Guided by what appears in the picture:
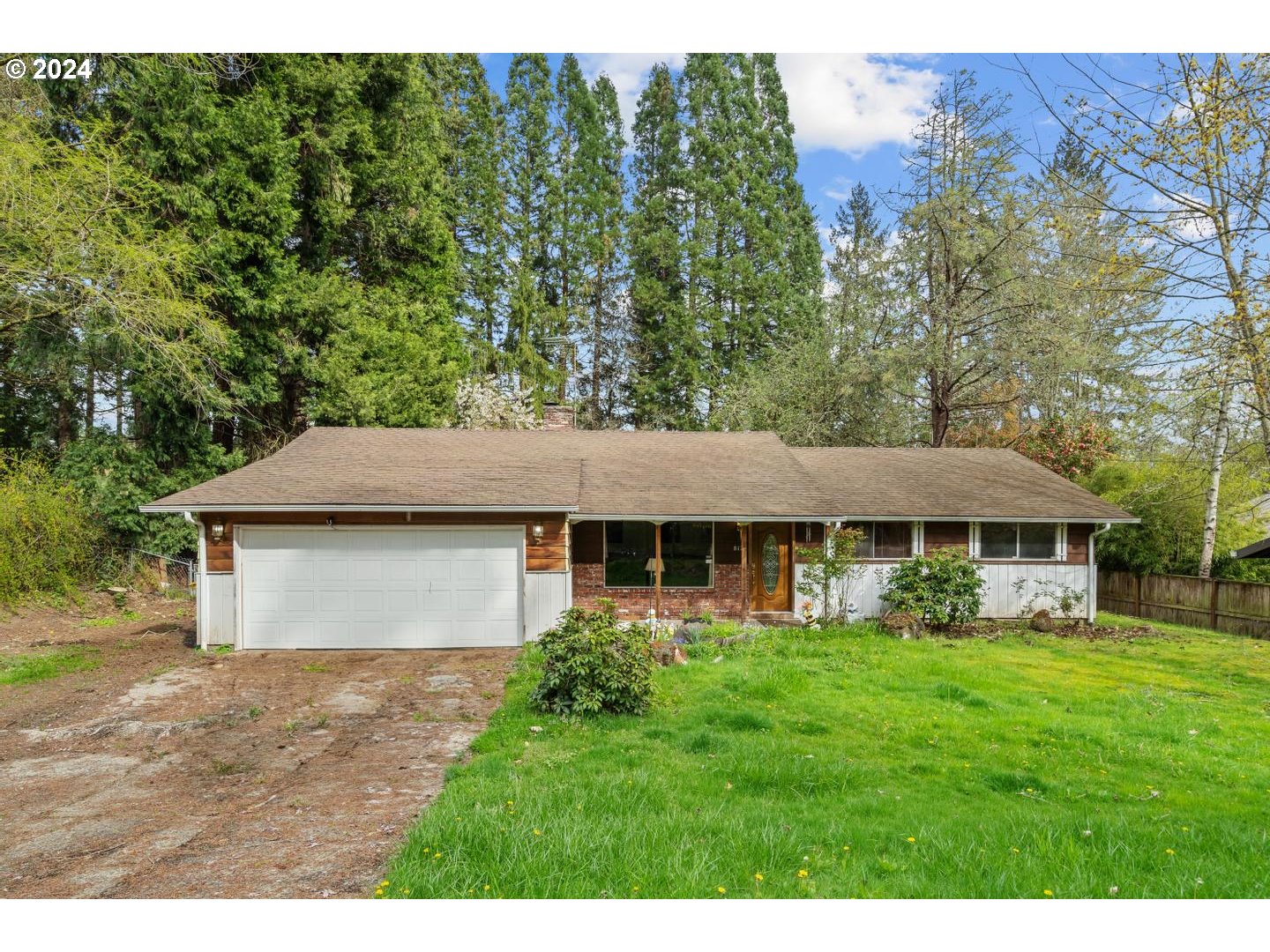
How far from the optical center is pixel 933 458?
17.0m

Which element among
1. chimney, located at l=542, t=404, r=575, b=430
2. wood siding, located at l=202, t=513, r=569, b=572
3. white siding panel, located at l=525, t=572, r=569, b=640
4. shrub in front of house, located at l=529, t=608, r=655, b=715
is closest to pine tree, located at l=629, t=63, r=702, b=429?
chimney, located at l=542, t=404, r=575, b=430

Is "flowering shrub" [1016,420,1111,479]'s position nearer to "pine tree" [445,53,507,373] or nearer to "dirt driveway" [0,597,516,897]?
"dirt driveway" [0,597,516,897]

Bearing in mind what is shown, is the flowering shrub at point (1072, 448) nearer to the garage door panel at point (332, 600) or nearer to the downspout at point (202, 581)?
the garage door panel at point (332, 600)

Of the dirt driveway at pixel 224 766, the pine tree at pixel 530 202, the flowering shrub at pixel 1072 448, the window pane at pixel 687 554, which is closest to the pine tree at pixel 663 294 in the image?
the pine tree at pixel 530 202

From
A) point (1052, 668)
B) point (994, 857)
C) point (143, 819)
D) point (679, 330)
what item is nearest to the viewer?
point (994, 857)

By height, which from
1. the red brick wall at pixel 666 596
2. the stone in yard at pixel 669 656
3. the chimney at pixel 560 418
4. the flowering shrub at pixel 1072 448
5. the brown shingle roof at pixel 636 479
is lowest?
the stone in yard at pixel 669 656

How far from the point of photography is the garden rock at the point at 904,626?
41.0 ft

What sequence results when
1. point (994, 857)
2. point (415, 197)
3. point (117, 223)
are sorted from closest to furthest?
1. point (994, 857)
2. point (117, 223)
3. point (415, 197)

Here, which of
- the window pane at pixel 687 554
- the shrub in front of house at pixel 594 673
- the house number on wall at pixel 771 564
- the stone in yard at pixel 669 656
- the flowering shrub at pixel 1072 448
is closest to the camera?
the shrub in front of house at pixel 594 673

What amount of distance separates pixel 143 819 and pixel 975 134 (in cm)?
2416

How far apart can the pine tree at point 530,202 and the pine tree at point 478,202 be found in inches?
23.3

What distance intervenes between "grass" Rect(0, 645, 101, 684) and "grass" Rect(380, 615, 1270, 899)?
21.8ft

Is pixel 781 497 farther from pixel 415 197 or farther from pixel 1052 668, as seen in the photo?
pixel 415 197
